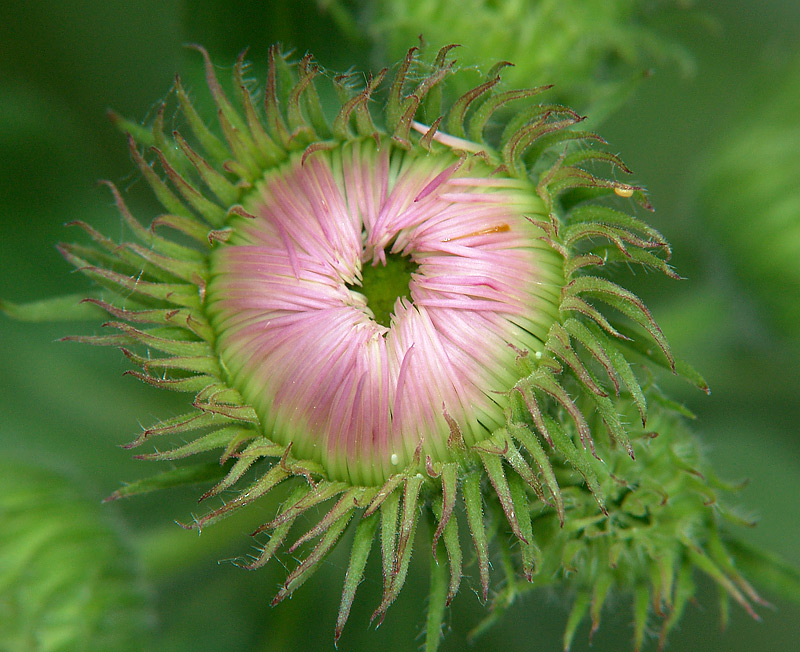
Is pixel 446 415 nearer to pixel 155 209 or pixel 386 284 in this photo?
pixel 386 284

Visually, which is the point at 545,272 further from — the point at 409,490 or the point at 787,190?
the point at 787,190

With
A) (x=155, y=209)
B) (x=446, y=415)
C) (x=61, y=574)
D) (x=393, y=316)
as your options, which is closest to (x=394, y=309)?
(x=393, y=316)

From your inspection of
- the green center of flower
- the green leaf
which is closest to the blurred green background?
the green leaf

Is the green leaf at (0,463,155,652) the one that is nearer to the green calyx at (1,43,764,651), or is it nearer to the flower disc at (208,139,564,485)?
the green calyx at (1,43,764,651)

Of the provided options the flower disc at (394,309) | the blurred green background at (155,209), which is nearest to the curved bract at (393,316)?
the flower disc at (394,309)

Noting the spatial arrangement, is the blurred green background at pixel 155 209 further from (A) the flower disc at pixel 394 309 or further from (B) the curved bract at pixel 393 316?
(A) the flower disc at pixel 394 309

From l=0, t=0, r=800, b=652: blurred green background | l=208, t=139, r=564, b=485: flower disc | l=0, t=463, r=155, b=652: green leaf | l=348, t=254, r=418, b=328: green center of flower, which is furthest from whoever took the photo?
l=0, t=0, r=800, b=652: blurred green background
